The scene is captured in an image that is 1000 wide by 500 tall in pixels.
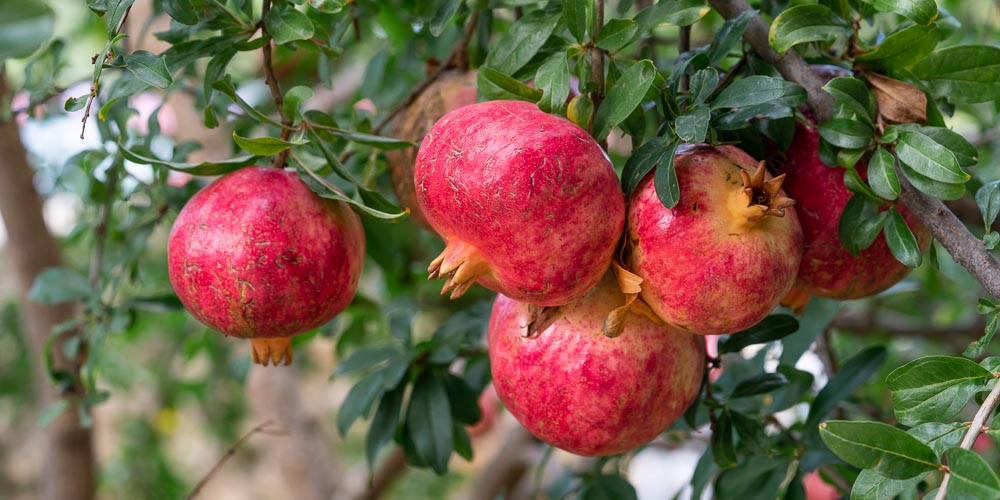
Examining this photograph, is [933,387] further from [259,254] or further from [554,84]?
[259,254]

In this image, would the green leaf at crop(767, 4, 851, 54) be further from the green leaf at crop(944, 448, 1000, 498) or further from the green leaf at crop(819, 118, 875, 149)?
the green leaf at crop(944, 448, 1000, 498)

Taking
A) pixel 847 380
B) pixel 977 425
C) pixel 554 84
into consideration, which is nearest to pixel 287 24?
pixel 554 84

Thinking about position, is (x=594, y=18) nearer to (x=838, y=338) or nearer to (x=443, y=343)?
(x=443, y=343)

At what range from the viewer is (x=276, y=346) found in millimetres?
730

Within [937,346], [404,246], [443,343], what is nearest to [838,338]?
[937,346]

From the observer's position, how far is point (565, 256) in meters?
0.56

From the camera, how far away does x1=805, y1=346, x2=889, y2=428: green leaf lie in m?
0.90

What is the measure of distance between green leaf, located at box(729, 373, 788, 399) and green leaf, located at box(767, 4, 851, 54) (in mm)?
328

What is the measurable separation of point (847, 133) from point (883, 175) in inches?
1.5

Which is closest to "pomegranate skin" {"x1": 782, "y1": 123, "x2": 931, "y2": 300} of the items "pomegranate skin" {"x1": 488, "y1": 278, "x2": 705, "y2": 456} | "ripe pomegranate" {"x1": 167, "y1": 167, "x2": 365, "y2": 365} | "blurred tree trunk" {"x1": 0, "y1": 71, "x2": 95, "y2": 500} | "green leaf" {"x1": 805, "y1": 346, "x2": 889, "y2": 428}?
"pomegranate skin" {"x1": 488, "y1": 278, "x2": 705, "y2": 456}

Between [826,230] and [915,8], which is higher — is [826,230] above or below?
below

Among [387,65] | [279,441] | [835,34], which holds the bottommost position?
[279,441]

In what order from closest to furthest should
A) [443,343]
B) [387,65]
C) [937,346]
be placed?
[443,343] < [387,65] < [937,346]

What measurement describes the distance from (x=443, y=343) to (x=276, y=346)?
0.28 meters
